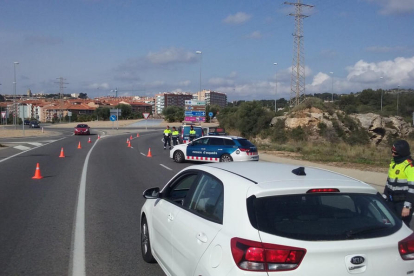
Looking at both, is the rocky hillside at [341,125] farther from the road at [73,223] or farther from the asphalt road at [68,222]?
the road at [73,223]

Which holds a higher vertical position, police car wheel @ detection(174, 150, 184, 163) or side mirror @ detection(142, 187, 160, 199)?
side mirror @ detection(142, 187, 160, 199)

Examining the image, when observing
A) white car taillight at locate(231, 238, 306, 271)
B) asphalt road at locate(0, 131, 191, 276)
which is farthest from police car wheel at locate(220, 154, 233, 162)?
white car taillight at locate(231, 238, 306, 271)

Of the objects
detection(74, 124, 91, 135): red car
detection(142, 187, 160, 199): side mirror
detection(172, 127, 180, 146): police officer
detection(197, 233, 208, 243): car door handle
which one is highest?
detection(142, 187, 160, 199): side mirror

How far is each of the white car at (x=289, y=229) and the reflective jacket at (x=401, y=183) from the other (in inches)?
77.5

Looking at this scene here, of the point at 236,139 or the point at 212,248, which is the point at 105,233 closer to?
the point at 212,248

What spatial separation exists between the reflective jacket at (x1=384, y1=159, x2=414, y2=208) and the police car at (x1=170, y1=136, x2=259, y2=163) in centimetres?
1409

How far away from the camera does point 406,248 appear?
12.1ft

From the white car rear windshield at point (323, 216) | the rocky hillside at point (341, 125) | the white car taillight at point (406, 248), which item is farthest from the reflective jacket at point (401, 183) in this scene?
the rocky hillside at point (341, 125)

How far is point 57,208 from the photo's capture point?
1031 centimetres

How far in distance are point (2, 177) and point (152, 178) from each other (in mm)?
5164

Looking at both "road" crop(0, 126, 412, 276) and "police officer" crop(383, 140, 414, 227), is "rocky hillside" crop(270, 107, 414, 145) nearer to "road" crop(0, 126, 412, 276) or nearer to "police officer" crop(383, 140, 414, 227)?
"road" crop(0, 126, 412, 276)

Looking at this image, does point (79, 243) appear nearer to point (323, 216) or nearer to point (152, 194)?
point (152, 194)

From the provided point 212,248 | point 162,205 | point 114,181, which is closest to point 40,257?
point 162,205

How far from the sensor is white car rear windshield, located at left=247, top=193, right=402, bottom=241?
→ 11.8 feet
